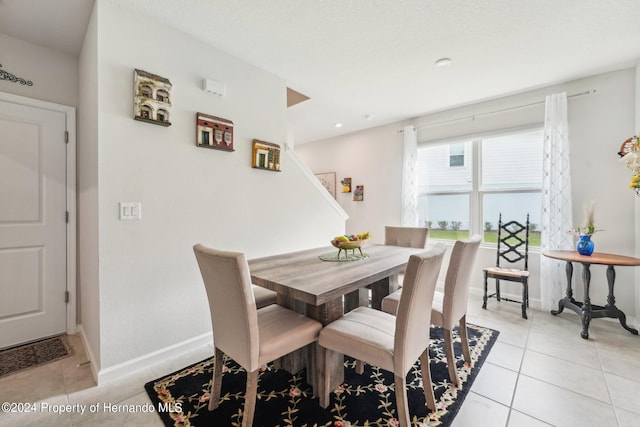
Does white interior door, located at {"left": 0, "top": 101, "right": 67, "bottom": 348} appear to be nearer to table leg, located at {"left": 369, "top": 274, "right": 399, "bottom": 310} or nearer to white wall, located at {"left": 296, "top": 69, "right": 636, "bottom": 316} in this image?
→ table leg, located at {"left": 369, "top": 274, "right": 399, "bottom": 310}

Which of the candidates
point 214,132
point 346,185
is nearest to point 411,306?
point 214,132

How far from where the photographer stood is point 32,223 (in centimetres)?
236

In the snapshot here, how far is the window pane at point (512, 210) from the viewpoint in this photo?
3.38m

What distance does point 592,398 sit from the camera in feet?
5.50

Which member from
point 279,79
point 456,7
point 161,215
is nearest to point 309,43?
point 279,79

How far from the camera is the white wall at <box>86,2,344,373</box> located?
1.86 m

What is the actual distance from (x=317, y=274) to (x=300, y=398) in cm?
77

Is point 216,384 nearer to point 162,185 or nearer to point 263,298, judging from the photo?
point 263,298

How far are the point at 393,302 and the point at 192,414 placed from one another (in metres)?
1.44

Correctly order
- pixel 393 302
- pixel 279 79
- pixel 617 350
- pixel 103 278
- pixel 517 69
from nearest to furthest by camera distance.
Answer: pixel 103 278 → pixel 393 302 → pixel 617 350 → pixel 517 69 → pixel 279 79

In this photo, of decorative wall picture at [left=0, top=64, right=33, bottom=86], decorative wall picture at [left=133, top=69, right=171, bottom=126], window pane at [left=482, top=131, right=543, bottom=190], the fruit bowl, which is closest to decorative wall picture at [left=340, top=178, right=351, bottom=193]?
window pane at [left=482, top=131, right=543, bottom=190]

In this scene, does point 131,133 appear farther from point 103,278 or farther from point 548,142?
point 548,142

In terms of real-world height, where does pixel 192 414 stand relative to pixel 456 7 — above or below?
below

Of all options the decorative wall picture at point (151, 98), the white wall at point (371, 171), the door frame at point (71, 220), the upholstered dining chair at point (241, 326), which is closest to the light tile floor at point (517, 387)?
the door frame at point (71, 220)
